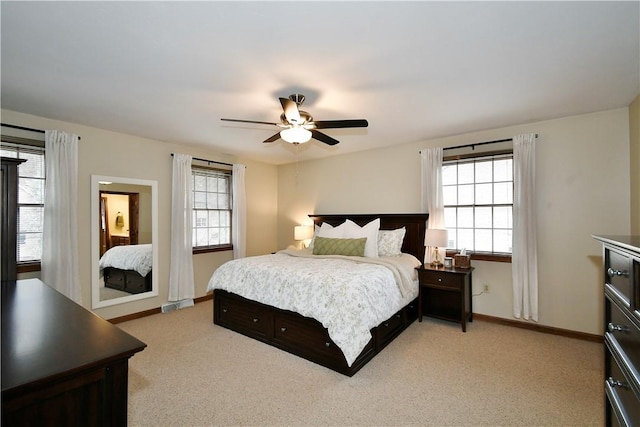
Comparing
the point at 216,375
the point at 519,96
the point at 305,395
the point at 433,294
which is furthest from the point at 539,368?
the point at 216,375

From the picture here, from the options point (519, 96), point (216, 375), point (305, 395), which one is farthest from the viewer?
point (519, 96)

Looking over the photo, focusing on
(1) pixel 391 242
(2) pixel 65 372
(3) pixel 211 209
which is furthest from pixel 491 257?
(3) pixel 211 209

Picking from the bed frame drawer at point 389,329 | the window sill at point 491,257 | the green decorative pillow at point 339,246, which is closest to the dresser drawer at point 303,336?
the bed frame drawer at point 389,329

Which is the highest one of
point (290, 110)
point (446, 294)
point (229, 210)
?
point (290, 110)

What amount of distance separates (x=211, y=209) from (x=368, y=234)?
8.78 ft

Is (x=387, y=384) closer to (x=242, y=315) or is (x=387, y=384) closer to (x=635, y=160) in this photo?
(x=242, y=315)

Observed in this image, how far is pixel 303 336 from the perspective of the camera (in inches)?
110

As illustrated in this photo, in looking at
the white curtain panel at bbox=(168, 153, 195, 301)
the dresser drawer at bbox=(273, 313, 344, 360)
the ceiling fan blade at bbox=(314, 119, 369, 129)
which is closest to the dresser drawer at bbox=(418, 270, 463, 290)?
the dresser drawer at bbox=(273, 313, 344, 360)

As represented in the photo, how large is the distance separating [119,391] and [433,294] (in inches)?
144

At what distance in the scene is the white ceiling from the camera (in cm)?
158

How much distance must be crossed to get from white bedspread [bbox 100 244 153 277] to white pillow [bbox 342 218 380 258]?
284cm

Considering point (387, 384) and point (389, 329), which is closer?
point (387, 384)

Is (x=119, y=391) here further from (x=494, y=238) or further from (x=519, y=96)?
(x=494, y=238)

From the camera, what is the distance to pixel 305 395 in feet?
7.29
